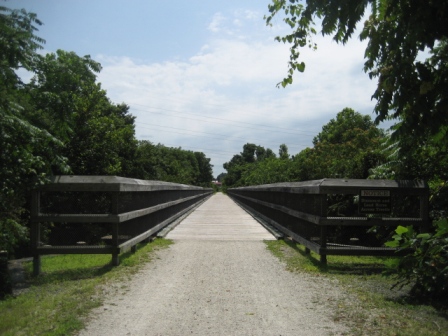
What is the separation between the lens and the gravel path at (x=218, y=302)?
477cm

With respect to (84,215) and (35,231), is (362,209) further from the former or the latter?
(35,231)

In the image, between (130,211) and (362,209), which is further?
(130,211)

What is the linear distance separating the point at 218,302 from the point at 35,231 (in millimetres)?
3445

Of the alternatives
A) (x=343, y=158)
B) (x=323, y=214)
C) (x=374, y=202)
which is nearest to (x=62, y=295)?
(x=323, y=214)

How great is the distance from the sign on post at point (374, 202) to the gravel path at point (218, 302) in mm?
1471

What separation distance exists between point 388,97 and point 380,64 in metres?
0.69

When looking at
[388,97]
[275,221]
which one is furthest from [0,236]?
[275,221]

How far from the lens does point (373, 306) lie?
5.46m

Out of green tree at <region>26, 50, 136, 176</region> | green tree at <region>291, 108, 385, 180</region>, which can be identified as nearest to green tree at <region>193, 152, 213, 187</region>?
green tree at <region>291, 108, 385, 180</region>

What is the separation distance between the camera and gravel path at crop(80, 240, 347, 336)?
4770 millimetres

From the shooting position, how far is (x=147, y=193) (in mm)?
10664

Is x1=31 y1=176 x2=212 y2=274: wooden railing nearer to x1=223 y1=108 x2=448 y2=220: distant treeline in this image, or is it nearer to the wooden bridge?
the wooden bridge

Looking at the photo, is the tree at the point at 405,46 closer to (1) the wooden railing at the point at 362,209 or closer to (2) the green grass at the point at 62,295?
(1) the wooden railing at the point at 362,209

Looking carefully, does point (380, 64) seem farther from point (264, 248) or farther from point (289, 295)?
point (264, 248)
